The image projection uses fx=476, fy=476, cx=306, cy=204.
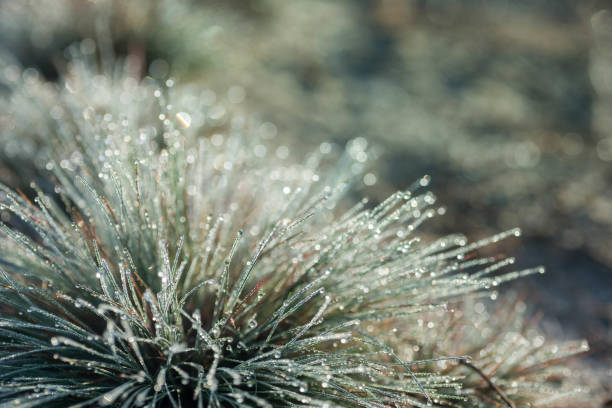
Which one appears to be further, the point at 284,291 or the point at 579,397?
the point at 579,397

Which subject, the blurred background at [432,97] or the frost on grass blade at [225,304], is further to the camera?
the blurred background at [432,97]

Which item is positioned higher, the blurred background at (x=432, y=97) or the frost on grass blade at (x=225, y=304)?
the blurred background at (x=432, y=97)

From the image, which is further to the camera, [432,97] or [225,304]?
[432,97]

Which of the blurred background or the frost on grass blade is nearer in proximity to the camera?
the frost on grass blade

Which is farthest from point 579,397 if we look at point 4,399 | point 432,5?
point 432,5

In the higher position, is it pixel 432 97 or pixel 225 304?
pixel 432 97

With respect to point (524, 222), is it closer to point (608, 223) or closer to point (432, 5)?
point (608, 223)

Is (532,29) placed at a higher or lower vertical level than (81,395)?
higher

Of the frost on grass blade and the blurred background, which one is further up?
the blurred background
